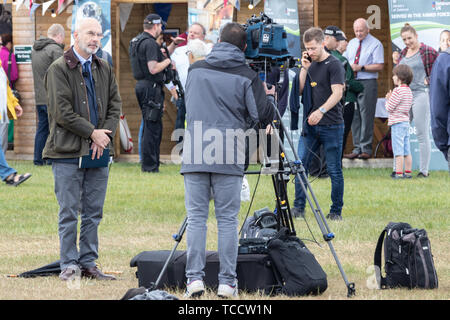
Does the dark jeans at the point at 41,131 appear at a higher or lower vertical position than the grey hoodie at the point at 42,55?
lower

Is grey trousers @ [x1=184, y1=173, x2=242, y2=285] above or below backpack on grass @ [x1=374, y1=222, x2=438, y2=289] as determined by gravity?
above

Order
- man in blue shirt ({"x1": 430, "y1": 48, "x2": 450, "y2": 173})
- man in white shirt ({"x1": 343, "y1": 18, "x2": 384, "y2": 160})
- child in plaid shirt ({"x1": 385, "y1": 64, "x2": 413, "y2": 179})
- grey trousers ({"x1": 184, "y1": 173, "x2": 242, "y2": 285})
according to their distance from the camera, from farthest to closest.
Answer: man in white shirt ({"x1": 343, "y1": 18, "x2": 384, "y2": 160}) < child in plaid shirt ({"x1": 385, "y1": 64, "x2": 413, "y2": 179}) < man in blue shirt ({"x1": 430, "y1": 48, "x2": 450, "y2": 173}) < grey trousers ({"x1": 184, "y1": 173, "x2": 242, "y2": 285})

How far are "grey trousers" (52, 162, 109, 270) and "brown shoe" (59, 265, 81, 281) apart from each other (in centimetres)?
5

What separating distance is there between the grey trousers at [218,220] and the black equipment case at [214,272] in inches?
10.6

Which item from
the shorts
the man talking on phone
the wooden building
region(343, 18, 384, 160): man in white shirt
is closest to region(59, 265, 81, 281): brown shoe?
the man talking on phone

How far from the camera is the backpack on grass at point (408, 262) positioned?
21.7ft

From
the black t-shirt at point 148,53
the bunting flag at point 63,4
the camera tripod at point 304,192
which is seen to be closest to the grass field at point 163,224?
the camera tripod at point 304,192

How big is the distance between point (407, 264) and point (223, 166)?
1578mm

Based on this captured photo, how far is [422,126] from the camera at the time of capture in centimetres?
1436

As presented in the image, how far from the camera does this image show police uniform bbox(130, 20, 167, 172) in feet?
45.2

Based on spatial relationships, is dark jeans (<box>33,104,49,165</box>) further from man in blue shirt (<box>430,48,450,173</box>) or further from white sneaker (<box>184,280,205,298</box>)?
white sneaker (<box>184,280,205,298</box>)

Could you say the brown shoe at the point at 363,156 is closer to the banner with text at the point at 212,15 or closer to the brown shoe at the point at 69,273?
the banner with text at the point at 212,15

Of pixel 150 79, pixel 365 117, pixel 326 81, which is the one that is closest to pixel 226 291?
pixel 326 81

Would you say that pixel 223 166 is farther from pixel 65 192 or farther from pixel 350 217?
pixel 350 217
